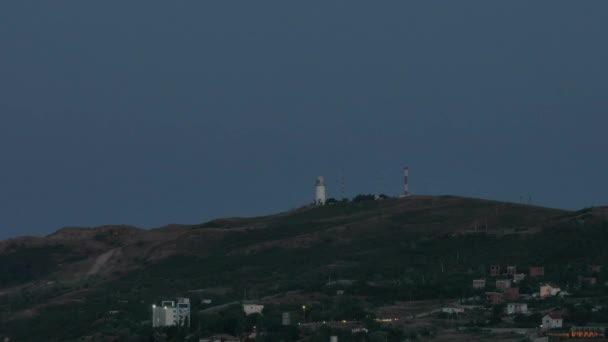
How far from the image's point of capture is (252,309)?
9300cm

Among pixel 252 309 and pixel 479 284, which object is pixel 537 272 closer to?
pixel 479 284

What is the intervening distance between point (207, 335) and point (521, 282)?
80.2 feet

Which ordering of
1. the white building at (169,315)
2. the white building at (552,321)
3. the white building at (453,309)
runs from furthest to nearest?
the white building at (169,315), the white building at (453,309), the white building at (552,321)

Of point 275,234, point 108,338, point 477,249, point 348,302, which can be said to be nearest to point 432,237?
point 477,249

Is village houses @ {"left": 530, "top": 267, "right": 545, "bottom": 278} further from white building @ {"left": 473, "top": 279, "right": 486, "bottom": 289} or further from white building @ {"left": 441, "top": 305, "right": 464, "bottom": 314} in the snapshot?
white building @ {"left": 441, "top": 305, "right": 464, "bottom": 314}

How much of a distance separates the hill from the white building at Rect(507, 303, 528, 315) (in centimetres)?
825

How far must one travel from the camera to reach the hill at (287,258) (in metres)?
105

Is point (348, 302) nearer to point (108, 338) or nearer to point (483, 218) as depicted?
point (108, 338)

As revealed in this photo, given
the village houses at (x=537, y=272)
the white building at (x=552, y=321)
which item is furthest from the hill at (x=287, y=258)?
the white building at (x=552, y=321)

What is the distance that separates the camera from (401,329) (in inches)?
3263

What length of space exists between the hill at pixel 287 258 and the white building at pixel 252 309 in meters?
4.01

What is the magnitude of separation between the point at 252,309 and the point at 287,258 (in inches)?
1380

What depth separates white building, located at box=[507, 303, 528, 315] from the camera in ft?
290

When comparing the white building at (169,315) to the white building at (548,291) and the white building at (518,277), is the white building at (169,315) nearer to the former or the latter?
the white building at (548,291)
